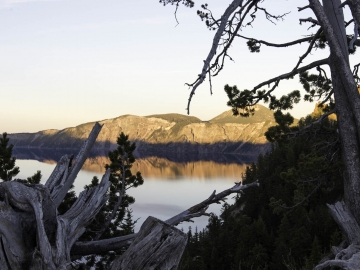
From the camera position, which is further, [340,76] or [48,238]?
[340,76]

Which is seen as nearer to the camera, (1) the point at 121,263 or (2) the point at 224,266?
(1) the point at 121,263

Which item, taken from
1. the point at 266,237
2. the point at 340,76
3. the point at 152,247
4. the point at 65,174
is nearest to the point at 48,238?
the point at 152,247

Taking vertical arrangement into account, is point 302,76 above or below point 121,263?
above

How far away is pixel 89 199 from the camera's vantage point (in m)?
4.80

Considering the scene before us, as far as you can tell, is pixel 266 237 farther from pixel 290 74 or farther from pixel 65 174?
pixel 65 174

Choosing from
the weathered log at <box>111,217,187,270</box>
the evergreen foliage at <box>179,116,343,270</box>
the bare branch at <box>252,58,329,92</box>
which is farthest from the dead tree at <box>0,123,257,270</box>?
the evergreen foliage at <box>179,116,343,270</box>

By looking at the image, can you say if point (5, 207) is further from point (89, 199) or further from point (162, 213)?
point (162, 213)

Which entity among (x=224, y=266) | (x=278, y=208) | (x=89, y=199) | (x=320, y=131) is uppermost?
(x=320, y=131)

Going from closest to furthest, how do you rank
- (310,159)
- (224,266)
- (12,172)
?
(310,159)
(12,172)
(224,266)

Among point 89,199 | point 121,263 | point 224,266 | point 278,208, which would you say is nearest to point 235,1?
point 89,199

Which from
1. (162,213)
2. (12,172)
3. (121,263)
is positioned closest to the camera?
(121,263)

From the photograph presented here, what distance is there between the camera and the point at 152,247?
11.9 ft

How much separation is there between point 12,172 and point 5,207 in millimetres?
16011

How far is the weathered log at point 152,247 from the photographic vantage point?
361cm
